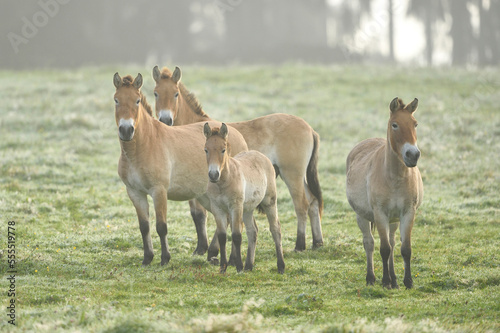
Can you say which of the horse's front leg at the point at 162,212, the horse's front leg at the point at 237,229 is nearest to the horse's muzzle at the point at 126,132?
the horse's front leg at the point at 162,212

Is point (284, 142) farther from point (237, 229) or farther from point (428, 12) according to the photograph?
point (428, 12)

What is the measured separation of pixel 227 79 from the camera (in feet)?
105

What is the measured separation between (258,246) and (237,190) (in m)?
2.51

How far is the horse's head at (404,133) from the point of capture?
7.16m

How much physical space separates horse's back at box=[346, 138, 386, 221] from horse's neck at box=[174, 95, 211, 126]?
140 inches

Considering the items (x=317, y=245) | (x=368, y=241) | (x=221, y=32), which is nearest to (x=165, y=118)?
(x=317, y=245)

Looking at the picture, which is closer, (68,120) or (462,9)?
(68,120)

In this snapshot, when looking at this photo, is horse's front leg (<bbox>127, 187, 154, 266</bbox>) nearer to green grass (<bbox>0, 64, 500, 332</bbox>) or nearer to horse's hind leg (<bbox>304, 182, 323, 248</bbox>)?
green grass (<bbox>0, 64, 500, 332</bbox>)

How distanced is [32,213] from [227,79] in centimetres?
2123

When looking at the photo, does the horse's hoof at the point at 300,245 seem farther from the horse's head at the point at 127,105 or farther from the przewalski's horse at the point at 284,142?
the horse's head at the point at 127,105

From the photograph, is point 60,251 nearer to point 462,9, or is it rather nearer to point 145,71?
point 145,71

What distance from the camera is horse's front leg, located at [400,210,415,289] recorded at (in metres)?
7.58

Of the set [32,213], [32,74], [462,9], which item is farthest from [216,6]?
[32,213]

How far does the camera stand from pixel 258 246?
1055 centimetres
